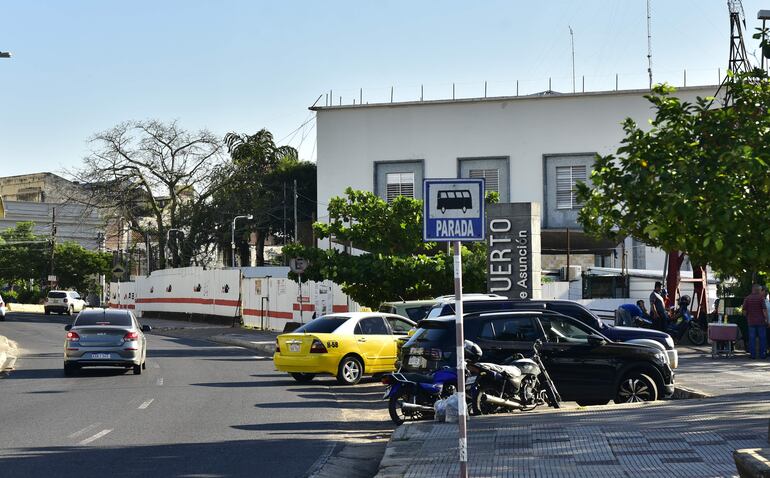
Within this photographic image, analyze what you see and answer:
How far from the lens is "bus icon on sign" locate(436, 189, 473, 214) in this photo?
420 inches

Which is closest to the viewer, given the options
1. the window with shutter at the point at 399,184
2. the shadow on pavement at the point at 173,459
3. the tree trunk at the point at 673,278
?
the shadow on pavement at the point at 173,459

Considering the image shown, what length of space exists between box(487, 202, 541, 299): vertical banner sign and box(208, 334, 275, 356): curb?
9.20 metres

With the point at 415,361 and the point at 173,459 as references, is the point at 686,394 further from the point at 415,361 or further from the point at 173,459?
the point at 173,459

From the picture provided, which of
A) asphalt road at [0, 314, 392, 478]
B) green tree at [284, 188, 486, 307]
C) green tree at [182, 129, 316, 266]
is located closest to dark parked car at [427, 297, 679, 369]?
asphalt road at [0, 314, 392, 478]

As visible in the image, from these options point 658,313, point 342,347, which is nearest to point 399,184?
point 658,313

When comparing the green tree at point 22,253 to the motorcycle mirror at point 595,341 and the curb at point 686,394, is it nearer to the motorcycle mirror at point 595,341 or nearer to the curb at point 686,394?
the curb at point 686,394

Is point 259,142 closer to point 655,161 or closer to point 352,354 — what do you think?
point 352,354

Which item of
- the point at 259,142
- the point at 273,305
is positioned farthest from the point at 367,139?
the point at 259,142

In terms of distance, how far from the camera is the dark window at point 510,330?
17.4 meters

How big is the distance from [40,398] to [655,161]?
1157cm

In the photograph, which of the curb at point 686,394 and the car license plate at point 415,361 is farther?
the curb at point 686,394

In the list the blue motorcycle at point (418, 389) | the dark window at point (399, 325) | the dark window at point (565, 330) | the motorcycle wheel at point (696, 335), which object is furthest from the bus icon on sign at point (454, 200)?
the motorcycle wheel at point (696, 335)

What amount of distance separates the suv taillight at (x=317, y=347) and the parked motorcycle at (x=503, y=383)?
7.13 m

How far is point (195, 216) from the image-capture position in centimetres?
7381
